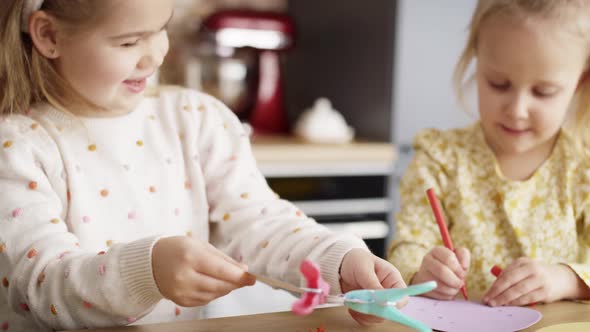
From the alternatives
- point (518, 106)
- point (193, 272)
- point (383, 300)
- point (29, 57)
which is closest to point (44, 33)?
point (29, 57)

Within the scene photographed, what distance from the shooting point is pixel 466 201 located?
3.54 ft

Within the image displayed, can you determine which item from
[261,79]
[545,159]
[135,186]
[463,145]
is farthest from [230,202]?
[261,79]

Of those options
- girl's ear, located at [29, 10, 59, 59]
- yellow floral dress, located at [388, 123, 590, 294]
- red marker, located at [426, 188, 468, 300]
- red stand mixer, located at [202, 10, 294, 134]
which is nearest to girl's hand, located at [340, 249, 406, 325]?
red marker, located at [426, 188, 468, 300]

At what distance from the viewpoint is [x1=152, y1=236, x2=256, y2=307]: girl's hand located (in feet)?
2.04

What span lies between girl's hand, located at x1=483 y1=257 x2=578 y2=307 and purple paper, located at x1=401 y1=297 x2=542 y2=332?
0.02 meters

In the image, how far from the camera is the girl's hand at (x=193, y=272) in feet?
2.04

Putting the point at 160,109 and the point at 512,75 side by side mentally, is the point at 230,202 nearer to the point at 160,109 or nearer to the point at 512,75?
the point at 160,109

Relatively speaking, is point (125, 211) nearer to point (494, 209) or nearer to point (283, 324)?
point (283, 324)

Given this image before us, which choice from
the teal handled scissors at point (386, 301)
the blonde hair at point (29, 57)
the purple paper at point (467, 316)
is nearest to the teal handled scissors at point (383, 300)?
the teal handled scissors at point (386, 301)

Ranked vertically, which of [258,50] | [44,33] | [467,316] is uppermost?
[44,33]

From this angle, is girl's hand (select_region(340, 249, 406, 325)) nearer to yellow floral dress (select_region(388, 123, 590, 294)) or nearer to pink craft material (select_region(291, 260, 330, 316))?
pink craft material (select_region(291, 260, 330, 316))

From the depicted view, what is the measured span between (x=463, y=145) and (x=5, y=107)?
27.7 inches

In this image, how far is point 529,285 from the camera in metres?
0.79

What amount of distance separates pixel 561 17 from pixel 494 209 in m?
0.31
